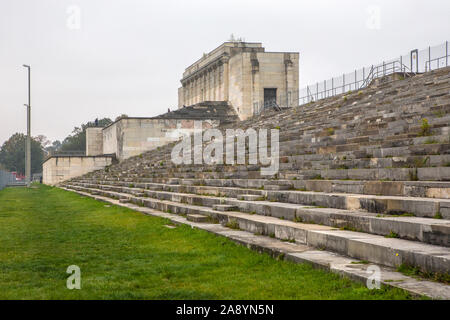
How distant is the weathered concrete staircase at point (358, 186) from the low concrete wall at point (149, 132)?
51.8 feet

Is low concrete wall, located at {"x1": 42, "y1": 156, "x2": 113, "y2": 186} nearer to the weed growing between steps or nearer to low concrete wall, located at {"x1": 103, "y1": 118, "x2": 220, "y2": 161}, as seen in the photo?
low concrete wall, located at {"x1": 103, "y1": 118, "x2": 220, "y2": 161}

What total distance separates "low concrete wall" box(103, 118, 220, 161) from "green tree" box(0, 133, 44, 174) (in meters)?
67.4

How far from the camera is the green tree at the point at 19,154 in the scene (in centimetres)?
9579

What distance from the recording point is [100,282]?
5453 millimetres

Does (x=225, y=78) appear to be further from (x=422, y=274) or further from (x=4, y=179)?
(x=422, y=274)

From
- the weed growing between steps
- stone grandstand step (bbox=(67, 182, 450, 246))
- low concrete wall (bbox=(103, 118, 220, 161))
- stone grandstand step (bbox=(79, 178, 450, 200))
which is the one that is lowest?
the weed growing between steps

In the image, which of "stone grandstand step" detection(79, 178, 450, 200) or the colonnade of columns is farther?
the colonnade of columns

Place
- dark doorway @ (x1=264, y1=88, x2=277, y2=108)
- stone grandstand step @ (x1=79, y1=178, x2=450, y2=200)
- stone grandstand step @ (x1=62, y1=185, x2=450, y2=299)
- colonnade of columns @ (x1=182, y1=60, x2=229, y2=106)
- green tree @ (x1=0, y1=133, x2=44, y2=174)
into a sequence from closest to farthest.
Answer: stone grandstand step @ (x1=62, y1=185, x2=450, y2=299) → stone grandstand step @ (x1=79, y1=178, x2=450, y2=200) → dark doorway @ (x1=264, y1=88, x2=277, y2=108) → colonnade of columns @ (x1=182, y1=60, x2=229, y2=106) → green tree @ (x1=0, y1=133, x2=44, y2=174)

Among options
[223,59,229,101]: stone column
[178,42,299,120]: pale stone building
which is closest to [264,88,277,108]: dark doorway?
[178,42,299,120]: pale stone building

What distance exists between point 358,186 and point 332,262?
3.25 meters

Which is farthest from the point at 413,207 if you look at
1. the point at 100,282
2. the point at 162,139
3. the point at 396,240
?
the point at 162,139

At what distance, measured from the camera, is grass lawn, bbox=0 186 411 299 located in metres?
4.87

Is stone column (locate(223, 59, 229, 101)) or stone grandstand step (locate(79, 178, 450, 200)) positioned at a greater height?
stone column (locate(223, 59, 229, 101))

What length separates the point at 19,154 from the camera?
95.9m
